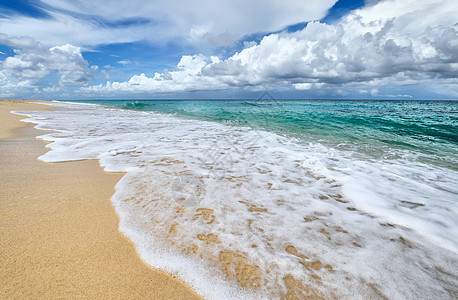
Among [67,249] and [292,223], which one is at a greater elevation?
[67,249]

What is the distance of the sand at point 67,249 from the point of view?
1559 mm

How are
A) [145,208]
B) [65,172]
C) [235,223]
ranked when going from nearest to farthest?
[235,223], [145,208], [65,172]

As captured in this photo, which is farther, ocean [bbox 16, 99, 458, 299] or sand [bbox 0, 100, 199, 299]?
ocean [bbox 16, 99, 458, 299]

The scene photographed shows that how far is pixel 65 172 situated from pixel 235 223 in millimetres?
3489

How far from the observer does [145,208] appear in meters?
2.75

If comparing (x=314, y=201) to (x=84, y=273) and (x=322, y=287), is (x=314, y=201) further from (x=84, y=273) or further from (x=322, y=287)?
(x=84, y=273)

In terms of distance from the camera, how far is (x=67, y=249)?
6.24 feet

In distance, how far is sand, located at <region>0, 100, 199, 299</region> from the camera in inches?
61.4

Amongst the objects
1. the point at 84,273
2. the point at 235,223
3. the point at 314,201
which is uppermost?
the point at 84,273

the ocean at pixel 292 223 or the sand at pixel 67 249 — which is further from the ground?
the sand at pixel 67 249

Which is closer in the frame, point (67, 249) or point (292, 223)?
point (67, 249)

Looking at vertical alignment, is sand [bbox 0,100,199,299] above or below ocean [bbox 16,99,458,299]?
above

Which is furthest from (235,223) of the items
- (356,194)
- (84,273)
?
(356,194)

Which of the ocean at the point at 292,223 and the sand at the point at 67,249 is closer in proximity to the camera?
the sand at the point at 67,249
